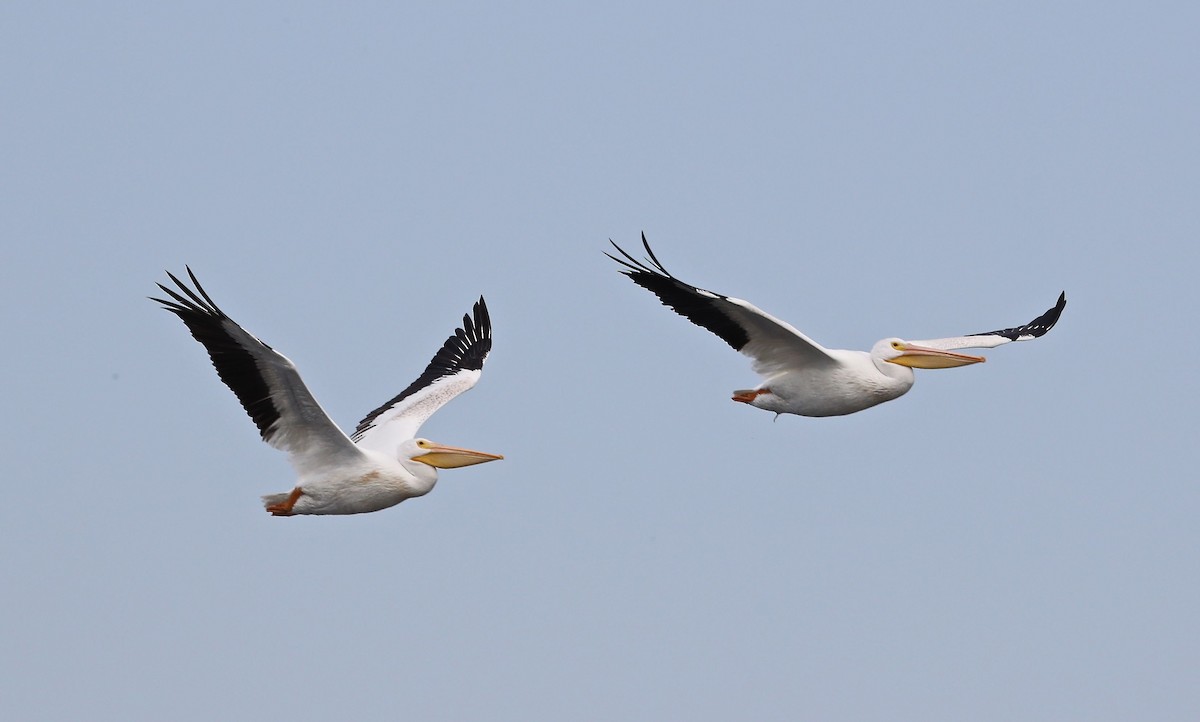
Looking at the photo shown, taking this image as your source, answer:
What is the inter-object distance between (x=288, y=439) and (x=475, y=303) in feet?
16.3

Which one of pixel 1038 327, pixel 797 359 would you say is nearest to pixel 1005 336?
pixel 1038 327

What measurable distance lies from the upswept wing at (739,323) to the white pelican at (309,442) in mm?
1888

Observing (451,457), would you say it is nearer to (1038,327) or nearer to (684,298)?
(684,298)

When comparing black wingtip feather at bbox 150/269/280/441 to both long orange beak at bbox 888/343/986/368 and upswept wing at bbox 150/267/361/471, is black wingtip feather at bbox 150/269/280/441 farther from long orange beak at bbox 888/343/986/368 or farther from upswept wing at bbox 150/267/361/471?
long orange beak at bbox 888/343/986/368

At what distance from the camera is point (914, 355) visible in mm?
14688

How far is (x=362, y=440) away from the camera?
14.8 metres

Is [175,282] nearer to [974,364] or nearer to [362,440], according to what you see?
[362,440]

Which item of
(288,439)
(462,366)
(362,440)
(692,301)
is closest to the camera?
(288,439)

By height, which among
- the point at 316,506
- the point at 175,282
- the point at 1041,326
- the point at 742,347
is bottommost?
the point at 316,506

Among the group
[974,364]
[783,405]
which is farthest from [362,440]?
[974,364]

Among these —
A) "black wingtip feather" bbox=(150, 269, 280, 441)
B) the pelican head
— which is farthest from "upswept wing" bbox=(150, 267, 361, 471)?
the pelican head

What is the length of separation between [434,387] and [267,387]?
3683 millimetres

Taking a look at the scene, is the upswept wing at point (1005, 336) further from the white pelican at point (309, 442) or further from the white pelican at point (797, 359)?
the white pelican at point (309, 442)

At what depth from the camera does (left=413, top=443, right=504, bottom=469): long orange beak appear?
13617 millimetres
